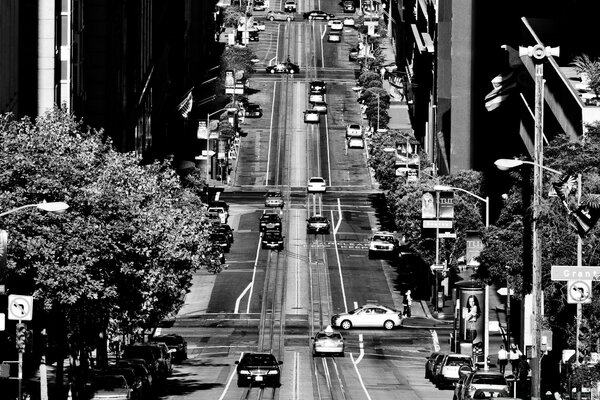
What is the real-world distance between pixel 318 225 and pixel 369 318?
127 feet

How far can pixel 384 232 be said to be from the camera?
12975 cm

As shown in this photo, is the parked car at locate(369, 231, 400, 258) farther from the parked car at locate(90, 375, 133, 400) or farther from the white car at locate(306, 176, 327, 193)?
the parked car at locate(90, 375, 133, 400)

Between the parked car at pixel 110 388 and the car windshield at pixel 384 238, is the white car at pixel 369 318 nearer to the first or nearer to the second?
the car windshield at pixel 384 238

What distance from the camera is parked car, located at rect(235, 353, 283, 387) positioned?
69750mm

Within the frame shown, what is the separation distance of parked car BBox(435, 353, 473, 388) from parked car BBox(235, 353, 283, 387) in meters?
6.46

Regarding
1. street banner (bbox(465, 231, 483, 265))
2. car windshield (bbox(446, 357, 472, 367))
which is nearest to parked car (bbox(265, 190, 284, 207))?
street banner (bbox(465, 231, 483, 265))

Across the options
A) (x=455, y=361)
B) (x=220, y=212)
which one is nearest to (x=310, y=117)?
(x=220, y=212)

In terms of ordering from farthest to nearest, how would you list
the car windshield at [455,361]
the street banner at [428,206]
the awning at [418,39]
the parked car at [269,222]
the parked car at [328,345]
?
the awning at [418,39], the parked car at [269,222], the street banner at [428,206], the parked car at [328,345], the car windshield at [455,361]

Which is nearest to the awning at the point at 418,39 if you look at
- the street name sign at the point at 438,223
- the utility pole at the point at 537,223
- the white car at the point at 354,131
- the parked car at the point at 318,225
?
the white car at the point at 354,131

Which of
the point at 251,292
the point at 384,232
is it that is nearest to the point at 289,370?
the point at 251,292

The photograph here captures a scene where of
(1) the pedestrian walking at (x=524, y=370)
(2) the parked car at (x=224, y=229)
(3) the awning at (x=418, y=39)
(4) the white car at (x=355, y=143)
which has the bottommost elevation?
(1) the pedestrian walking at (x=524, y=370)

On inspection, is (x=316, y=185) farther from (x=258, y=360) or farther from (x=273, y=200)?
(x=258, y=360)

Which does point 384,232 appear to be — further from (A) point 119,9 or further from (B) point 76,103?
(B) point 76,103

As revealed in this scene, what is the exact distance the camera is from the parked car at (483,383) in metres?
57.3
